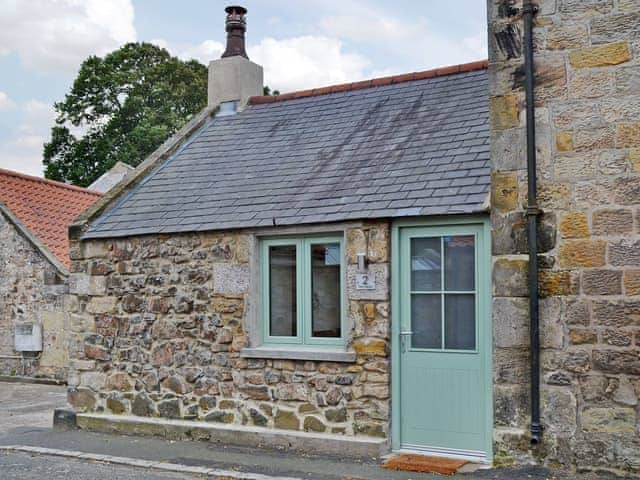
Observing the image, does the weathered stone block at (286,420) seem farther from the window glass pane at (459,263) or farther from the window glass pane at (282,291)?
the window glass pane at (459,263)

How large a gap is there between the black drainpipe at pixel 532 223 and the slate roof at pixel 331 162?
632 mm

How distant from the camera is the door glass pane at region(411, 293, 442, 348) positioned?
8828 mm

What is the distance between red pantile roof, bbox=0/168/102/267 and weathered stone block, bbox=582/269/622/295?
37.7 feet

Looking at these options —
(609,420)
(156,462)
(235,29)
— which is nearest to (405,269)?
(609,420)

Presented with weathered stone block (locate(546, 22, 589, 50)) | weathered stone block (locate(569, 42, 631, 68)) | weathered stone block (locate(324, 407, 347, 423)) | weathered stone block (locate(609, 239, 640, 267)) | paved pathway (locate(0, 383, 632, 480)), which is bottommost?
paved pathway (locate(0, 383, 632, 480))

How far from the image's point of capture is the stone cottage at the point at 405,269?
7.64m

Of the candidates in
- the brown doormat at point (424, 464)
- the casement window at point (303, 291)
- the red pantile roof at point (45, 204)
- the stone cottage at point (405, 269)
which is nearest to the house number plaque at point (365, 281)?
the stone cottage at point (405, 269)

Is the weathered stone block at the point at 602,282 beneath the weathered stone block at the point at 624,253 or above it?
beneath

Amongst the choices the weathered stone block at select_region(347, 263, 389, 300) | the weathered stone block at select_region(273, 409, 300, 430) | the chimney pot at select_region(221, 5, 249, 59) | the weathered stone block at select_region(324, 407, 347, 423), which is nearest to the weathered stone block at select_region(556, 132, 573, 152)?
the weathered stone block at select_region(347, 263, 389, 300)

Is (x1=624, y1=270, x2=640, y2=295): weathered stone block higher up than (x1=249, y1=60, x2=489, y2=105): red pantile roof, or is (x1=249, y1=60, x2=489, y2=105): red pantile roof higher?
(x1=249, y1=60, x2=489, y2=105): red pantile roof

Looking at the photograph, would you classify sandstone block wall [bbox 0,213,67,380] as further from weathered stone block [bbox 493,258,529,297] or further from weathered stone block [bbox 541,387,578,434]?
weathered stone block [bbox 541,387,578,434]

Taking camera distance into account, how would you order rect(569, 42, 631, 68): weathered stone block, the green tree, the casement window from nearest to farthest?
rect(569, 42, 631, 68): weathered stone block → the casement window → the green tree

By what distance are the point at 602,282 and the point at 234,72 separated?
763 centimetres

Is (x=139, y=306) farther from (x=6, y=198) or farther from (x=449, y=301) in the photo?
(x=6, y=198)
